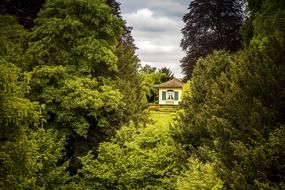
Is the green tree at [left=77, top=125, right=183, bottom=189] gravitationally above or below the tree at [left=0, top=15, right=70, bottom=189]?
below

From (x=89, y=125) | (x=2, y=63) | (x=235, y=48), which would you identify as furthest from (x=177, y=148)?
(x=235, y=48)

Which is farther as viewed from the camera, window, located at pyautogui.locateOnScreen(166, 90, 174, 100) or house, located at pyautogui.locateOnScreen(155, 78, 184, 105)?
window, located at pyautogui.locateOnScreen(166, 90, 174, 100)

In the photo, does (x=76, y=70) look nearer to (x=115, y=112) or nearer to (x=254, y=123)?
(x=115, y=112)

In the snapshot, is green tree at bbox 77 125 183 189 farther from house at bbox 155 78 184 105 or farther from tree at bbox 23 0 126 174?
house at bbox 155 78 184 105

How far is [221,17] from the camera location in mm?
36500

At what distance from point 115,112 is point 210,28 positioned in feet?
51.7

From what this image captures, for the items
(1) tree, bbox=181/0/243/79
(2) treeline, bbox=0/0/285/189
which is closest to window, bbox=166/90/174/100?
(1) tree, bbox=181/0/243/79

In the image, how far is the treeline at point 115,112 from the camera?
46.1 ft

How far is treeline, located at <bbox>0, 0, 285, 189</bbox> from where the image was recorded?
14.0 metres

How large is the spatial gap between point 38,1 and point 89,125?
974 centimetres

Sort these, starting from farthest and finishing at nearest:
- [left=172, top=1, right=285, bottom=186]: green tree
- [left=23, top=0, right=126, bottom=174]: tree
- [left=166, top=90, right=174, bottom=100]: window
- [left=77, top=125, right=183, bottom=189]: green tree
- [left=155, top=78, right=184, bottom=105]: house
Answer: [left=166, top=90, right=174, bottom=100]: window < [left=155, top=78, right=184, bottom=105]: house < [left=23, top=0, right=126, bottom=174]: tree < [left=77, top=125, right=183, bottom=189]: green tree < [left=172, top=1, right=285, bottom=186]: green tree

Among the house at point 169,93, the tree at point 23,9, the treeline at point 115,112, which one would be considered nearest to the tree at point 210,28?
the treeline at point 115,112

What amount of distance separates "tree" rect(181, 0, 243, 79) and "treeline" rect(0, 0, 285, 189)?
7955 mm

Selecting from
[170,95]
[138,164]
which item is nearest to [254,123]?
[138,164]
